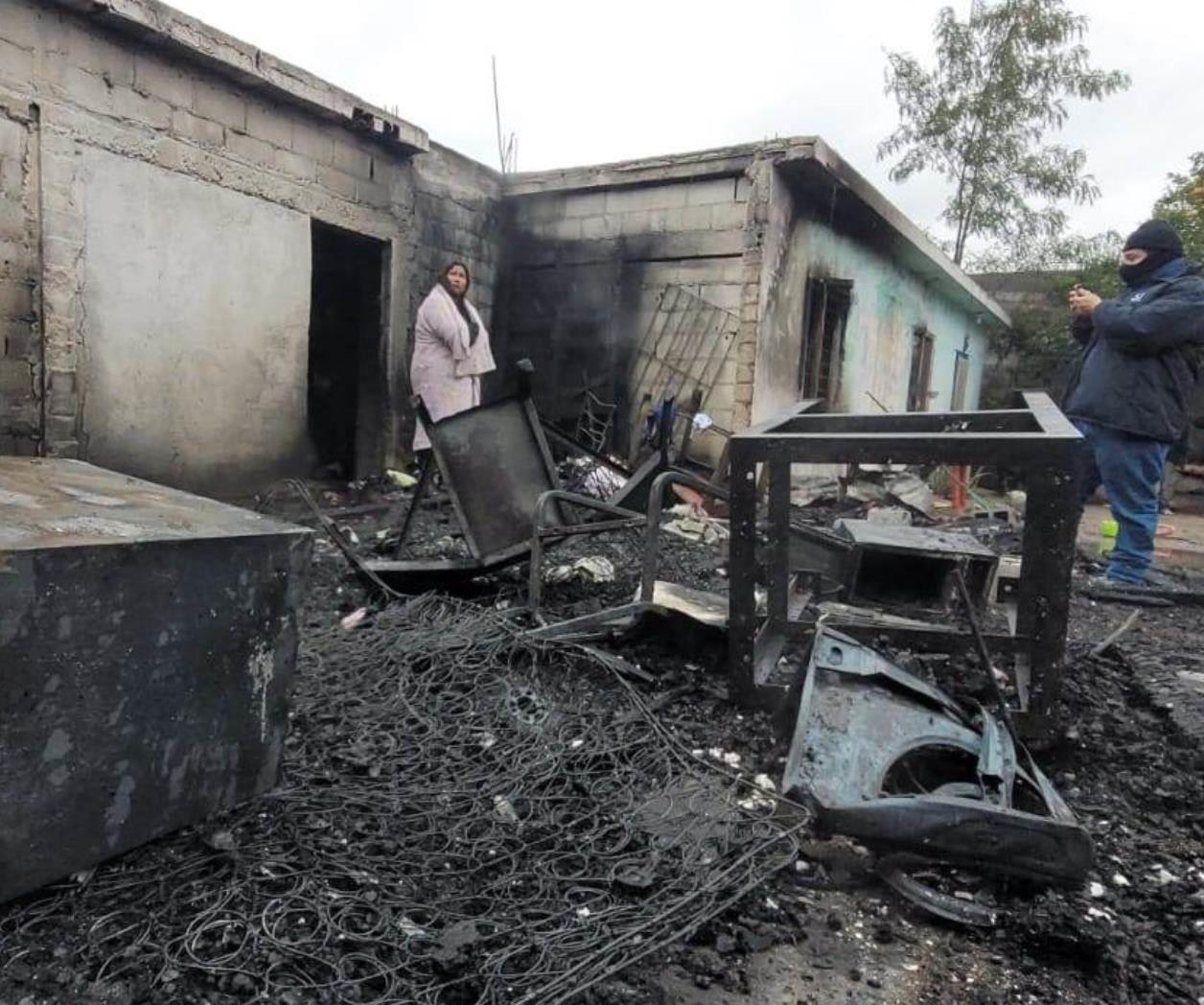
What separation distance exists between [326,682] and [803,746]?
161 centimetres

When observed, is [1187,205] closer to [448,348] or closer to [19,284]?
[448,348]

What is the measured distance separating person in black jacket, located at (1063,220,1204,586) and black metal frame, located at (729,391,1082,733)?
1.93m

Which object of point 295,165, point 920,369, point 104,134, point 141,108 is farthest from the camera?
point 920,369

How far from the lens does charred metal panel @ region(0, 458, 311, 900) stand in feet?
4.44

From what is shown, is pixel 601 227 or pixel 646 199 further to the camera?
pixel 601 227

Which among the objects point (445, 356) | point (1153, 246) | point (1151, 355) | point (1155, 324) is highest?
point (1153, 246)

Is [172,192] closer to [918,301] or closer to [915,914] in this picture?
[915,914]

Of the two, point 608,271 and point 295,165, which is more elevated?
point 295,165

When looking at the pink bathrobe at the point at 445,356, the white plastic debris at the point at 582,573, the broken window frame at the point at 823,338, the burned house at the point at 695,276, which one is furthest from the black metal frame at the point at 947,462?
the broken window frame at the point at 823,338

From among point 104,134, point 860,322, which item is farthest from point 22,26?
point 860,322

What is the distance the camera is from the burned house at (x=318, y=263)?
4.52m

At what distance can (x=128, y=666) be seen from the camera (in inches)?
58.7

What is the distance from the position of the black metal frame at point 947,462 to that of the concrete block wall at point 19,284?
14.0 feet

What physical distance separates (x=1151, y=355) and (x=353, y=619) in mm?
4157
